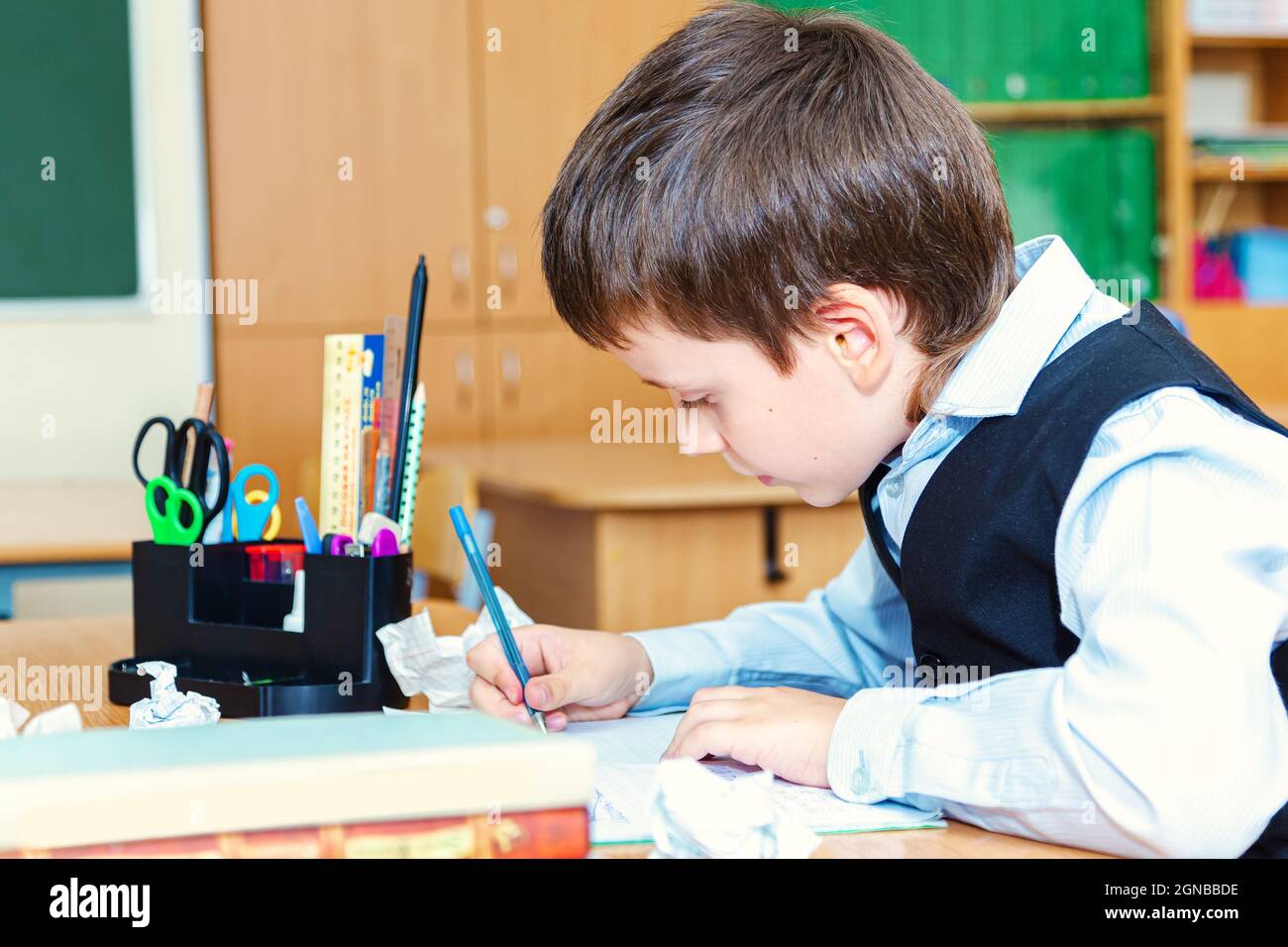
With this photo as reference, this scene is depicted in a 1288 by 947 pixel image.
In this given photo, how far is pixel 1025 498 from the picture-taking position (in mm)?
750

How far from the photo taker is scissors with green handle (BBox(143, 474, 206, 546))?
3.03 feet

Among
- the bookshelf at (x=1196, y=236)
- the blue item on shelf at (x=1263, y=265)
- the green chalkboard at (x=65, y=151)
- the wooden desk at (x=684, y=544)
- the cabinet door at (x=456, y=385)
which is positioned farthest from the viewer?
the blue item on shelf at (x=1263, y=265)

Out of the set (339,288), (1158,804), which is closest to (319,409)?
(339,288)

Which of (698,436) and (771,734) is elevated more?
(698,436)

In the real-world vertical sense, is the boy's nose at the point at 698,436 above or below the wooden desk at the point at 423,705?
above

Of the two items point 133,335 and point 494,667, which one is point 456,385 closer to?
point 133,335

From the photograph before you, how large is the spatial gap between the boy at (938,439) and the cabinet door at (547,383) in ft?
7.71

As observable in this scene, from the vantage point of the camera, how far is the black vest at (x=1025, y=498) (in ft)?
2.39

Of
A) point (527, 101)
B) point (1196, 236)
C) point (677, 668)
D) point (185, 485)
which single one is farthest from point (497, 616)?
point (1196, 236)

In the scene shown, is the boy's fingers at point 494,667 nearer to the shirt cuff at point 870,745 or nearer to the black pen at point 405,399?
the black pen at point 405,399

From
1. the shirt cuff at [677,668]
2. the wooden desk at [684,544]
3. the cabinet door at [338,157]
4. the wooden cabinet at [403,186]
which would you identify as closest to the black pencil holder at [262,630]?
the shirt cuff at [677,668]

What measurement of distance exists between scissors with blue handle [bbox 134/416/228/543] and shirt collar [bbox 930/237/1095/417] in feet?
1.55

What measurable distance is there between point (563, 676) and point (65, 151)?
8.48ft

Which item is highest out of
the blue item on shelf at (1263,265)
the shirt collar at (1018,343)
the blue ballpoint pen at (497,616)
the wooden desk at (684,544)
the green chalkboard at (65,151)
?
the green chalkboard at (65,151)
